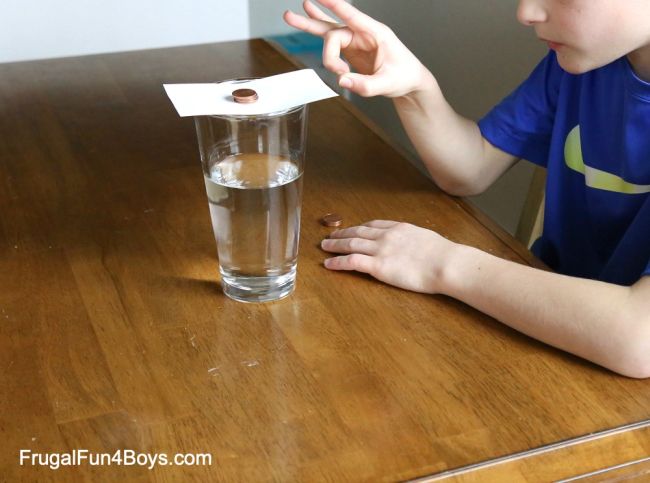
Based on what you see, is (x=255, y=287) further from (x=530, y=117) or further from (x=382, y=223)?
(x=530, y=117)

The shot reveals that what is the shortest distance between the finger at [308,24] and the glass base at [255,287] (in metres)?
0.30

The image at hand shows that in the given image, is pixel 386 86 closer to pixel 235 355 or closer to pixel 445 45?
pixel 235 355

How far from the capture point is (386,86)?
3.51 ft

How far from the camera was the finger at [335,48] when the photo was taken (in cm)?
96

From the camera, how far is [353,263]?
3.15ft

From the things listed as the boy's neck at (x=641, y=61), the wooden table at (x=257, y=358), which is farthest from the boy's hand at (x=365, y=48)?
the boy's neck at (x=641, y=61)

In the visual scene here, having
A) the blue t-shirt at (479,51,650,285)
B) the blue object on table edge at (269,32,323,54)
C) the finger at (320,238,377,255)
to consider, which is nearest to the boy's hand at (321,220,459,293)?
the finger at (320,238,377,255)

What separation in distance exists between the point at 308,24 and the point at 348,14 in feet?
0.16

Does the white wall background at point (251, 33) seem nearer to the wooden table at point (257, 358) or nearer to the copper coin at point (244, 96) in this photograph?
the wooden table at point (257, 358)

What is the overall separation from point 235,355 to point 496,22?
120 cm

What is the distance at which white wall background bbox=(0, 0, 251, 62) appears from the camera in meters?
1.75

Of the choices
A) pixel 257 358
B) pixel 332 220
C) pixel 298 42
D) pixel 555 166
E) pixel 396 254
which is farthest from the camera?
pixel 298 42

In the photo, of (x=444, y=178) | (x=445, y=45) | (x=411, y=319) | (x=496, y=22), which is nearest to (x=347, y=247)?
(x=411, y=319)

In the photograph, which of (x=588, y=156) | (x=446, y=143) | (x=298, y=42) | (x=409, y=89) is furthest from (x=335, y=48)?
(x=298, y=42)
